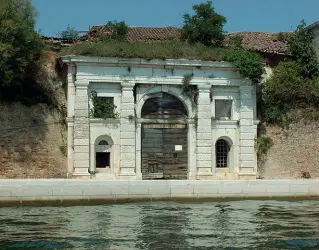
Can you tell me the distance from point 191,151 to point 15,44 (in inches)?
417

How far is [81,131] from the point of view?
28.3 m

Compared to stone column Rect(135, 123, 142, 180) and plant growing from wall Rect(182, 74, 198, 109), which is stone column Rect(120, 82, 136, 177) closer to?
stone column Rect(135, 123, 142, 180)

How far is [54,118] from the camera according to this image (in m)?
28.8

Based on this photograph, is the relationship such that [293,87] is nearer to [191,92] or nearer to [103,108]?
[191,92]

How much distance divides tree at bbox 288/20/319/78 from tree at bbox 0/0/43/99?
48.3 ft

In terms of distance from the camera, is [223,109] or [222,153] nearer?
[222,153]

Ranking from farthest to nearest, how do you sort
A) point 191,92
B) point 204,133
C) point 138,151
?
point 191,92 → point 204,133 → point 138,151

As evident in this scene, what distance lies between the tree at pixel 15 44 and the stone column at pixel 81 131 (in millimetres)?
2882

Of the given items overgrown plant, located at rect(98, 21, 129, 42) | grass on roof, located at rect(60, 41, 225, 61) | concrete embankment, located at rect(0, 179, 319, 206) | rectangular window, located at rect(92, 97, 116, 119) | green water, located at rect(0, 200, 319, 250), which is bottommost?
green water, located at rect(0, 200, 319, 250)

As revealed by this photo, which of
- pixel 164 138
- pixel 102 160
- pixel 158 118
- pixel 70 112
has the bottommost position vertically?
pixel 102 160

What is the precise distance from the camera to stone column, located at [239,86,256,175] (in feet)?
98.2

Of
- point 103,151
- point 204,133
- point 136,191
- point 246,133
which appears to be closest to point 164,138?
point 204,133

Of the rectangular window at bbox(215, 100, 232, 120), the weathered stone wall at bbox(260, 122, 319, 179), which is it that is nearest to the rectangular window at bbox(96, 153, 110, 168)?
the rectangular window at bbox(215, 100, 232, 120)

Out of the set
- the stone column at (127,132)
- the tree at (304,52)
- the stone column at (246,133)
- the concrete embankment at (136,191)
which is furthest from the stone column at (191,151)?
the tree at (304,52)
